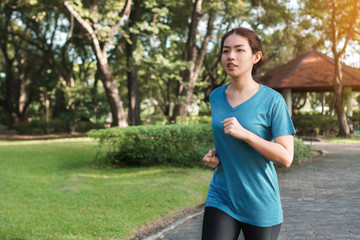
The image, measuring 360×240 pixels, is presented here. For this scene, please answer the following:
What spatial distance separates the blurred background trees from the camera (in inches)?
634

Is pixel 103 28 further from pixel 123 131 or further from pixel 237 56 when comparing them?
pixel 237 56

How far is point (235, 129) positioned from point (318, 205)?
6.03 metres

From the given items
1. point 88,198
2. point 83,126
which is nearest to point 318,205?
point 88,198

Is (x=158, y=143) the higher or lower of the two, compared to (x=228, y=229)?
lower

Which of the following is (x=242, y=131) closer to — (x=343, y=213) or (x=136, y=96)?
(x=343, y=213)

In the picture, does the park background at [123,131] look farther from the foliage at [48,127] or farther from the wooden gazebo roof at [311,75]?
the wooden gazebo roof at [311,75]

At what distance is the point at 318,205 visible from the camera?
761 cm

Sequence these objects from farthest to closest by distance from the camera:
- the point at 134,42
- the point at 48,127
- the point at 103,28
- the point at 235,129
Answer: the point at 48,127 → the point at 134,42 → the point at 103,28 → the point at 235,129

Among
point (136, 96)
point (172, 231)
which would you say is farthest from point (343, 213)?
point (136, 96)

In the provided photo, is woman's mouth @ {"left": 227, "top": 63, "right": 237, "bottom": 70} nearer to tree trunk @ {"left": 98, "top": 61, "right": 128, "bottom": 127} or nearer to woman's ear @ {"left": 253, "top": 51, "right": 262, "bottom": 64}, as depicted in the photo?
woman's ear @ {"left": 253, "top": 51, "right": 262, "bottom": 64}

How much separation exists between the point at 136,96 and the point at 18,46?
679 inches

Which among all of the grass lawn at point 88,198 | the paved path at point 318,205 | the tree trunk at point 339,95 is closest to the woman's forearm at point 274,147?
the paved path at point 318,205

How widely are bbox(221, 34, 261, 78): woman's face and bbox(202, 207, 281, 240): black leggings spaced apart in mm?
828

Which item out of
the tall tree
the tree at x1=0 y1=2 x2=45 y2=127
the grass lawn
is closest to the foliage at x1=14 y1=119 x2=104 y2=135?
the tree at x1=0 y1=2 x2=45 y2=127
